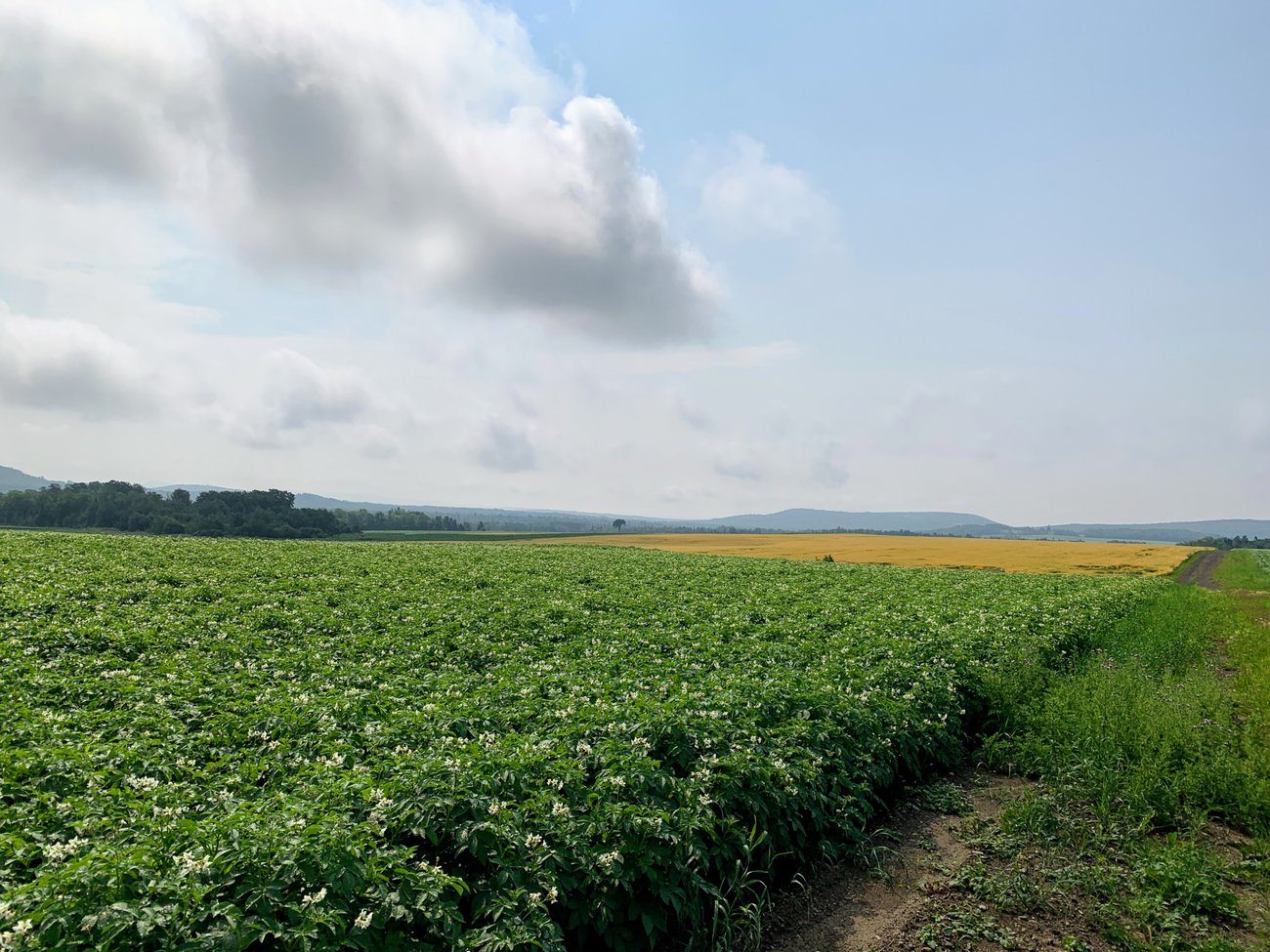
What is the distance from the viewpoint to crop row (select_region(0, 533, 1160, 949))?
4.14m

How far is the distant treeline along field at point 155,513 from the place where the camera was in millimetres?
82000

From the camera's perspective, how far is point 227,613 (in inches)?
623

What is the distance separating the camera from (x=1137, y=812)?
25.5ft

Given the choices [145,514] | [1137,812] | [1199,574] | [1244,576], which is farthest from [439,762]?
[145,514]

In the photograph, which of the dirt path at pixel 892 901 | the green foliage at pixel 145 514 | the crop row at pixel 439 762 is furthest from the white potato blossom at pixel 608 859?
the green foliage at pixel 145 514

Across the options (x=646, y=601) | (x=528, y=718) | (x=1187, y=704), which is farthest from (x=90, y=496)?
(x=1187, y=704)

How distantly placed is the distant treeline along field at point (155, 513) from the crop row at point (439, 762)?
76472 millimetres

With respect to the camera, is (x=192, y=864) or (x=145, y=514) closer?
(x=192, y=864)

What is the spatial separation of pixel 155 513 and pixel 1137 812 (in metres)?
106

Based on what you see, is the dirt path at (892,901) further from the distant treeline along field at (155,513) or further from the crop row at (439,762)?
the distant treeline along field at (155,513)

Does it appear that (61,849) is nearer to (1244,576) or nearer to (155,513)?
(1244,576)

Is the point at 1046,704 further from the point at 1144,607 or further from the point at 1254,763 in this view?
the point at 1144,607

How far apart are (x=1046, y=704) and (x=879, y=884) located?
634cm

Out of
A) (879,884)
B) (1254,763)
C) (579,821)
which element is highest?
(579,821)
